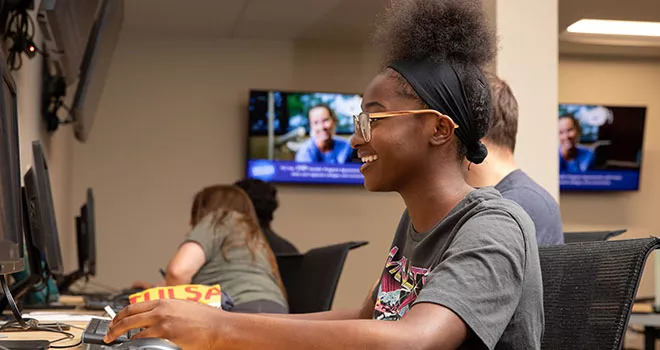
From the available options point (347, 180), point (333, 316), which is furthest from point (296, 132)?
point (333, 316)

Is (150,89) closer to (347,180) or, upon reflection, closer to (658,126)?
(347,180)

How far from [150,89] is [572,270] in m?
6.05

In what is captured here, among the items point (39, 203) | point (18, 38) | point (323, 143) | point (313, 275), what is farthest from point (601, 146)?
point (39, 203)

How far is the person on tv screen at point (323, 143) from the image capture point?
7.07m

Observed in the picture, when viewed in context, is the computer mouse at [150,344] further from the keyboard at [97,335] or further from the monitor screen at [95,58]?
the monitor screen at [95,58]

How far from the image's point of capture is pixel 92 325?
55.5 inches

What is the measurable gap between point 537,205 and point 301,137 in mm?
4892

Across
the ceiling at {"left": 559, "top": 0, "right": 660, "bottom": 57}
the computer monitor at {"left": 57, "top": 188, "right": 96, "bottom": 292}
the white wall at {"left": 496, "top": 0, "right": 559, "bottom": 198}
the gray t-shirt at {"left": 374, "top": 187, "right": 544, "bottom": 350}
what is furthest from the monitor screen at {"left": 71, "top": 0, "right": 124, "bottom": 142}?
the ceiling at {"left": 559, "top": 0, "right": 660, "bottom": 57}

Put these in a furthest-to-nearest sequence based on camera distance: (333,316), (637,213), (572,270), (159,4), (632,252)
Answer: (637,213)
(159,4)
(333,316)
(572,270)
(632,252)

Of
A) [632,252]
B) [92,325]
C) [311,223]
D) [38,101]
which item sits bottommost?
[311,223]

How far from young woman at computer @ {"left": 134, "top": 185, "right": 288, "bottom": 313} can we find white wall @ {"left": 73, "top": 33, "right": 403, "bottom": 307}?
348 cm

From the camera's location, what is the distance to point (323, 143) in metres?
7.11

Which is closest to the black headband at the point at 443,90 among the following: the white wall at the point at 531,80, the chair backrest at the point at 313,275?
the chair backrest at the point at 313,275

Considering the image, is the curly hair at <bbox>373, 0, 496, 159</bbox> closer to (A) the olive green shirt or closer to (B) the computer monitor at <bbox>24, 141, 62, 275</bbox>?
(B) the computer monitor at <bbox>24, 141, 62, 275</bbox>
